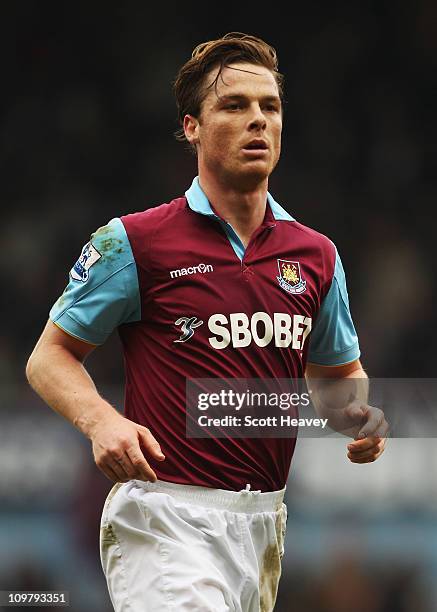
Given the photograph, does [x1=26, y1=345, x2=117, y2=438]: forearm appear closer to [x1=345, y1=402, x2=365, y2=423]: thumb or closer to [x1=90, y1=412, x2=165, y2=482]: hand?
[x1=90, y1=412, x2=165, y2=482]: hand

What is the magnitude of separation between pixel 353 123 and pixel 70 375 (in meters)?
6.68

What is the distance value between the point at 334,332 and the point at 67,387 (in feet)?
3.29

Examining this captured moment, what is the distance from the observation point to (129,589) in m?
3.60

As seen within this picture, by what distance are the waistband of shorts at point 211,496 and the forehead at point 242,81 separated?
49.4 inches

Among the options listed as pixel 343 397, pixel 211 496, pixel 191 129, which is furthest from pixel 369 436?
pixel 191 129

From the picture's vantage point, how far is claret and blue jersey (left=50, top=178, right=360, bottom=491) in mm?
3770

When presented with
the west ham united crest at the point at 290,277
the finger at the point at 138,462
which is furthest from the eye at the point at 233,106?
the finger at the point at 138,462

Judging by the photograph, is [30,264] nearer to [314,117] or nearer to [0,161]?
[0,161]

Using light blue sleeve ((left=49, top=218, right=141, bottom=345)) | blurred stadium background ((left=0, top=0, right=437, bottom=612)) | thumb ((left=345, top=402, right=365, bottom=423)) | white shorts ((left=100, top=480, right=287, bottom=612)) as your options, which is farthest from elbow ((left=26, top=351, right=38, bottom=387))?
blurred stadium background ((left=0, top=0, right=437, bottom=612))

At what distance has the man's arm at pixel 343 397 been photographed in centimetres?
400

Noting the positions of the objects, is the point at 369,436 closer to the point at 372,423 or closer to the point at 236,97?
the point at 372,423

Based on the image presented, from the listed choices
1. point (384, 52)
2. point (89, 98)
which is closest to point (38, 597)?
point (89, 98)

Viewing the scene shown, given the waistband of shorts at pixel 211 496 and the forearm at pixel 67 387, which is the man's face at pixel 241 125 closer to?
the forearm at pixel 67 387

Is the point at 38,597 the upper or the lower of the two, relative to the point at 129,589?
lower
